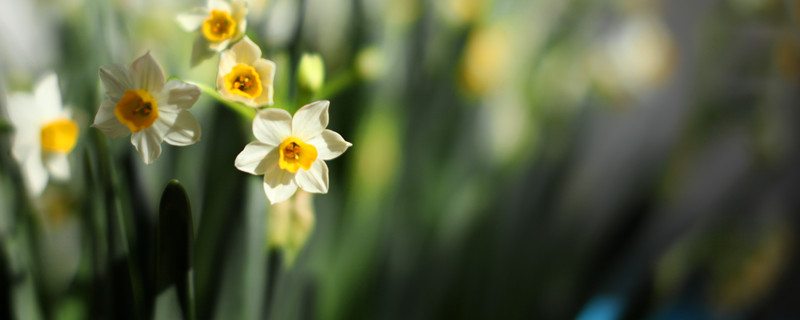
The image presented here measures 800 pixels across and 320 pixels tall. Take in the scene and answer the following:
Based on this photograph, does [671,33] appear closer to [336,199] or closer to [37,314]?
[336,199]

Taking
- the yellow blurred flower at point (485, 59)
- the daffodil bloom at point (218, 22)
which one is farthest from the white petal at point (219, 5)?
the yellow blurred flower at point (485, 59)

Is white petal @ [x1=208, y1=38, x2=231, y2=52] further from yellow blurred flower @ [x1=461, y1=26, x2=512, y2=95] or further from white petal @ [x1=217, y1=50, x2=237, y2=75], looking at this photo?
yellow blurred flower @ [x1=461, y1=26, x2=512, y2=95]

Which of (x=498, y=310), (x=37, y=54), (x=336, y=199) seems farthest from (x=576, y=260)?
(x=37, y=54)

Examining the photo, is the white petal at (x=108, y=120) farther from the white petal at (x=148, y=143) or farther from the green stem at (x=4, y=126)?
the green stem at (x=4, y=126)

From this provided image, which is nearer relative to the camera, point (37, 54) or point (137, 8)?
point (137, 8)

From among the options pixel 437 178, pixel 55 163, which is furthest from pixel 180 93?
pixel 437 178

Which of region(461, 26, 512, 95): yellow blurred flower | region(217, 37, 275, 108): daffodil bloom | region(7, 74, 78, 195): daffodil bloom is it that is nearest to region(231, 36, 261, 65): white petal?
region(217, 37, 275, 108): daffodil bloom
